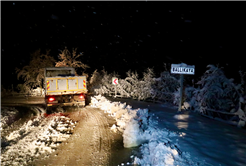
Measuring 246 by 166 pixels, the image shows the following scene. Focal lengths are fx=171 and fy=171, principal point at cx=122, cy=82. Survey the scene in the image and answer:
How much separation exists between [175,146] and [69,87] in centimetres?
972

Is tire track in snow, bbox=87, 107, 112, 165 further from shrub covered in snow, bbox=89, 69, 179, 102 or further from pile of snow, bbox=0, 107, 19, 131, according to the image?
shrub covered in snow, bbox=89, 69, 179, 102

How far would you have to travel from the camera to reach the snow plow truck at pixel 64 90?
1213cm

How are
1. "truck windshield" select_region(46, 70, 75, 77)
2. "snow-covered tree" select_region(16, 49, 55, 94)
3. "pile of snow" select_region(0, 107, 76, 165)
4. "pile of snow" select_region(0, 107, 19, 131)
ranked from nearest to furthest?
"pile of snow" select_region(0, 107, 76, 165), "pile of snow" select_region(0, 107, 19, 131), "truck windshield" select_region(46, 70, 75, 77), "snow-covered tree" select_region(16, 49, 55, 94)

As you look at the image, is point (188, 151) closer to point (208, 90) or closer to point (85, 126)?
point (85, 126)

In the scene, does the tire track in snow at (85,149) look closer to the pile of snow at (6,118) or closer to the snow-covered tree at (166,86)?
the pile of snow at (6,118)

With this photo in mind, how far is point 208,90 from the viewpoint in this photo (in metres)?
9.77

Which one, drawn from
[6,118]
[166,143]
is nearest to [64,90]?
[6,118]

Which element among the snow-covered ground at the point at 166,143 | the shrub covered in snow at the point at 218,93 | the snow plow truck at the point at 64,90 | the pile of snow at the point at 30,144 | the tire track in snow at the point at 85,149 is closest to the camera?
the snow-covered ground at the point at 166,143

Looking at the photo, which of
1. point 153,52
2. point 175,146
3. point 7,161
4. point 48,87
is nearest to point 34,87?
point 48,87

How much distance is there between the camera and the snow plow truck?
12.1 meters

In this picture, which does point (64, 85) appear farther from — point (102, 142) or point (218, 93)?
point (218, 93)

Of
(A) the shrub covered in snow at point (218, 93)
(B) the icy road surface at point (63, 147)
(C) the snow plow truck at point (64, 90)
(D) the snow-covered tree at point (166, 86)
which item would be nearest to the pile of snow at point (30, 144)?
(B) the icy road surface at point (63, 147)

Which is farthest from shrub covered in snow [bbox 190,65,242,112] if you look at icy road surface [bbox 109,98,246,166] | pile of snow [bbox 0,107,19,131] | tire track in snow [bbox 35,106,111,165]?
pile of snow [bbox 0,107,19,131]

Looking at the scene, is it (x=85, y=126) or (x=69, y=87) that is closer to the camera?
(x=85, y=126)
